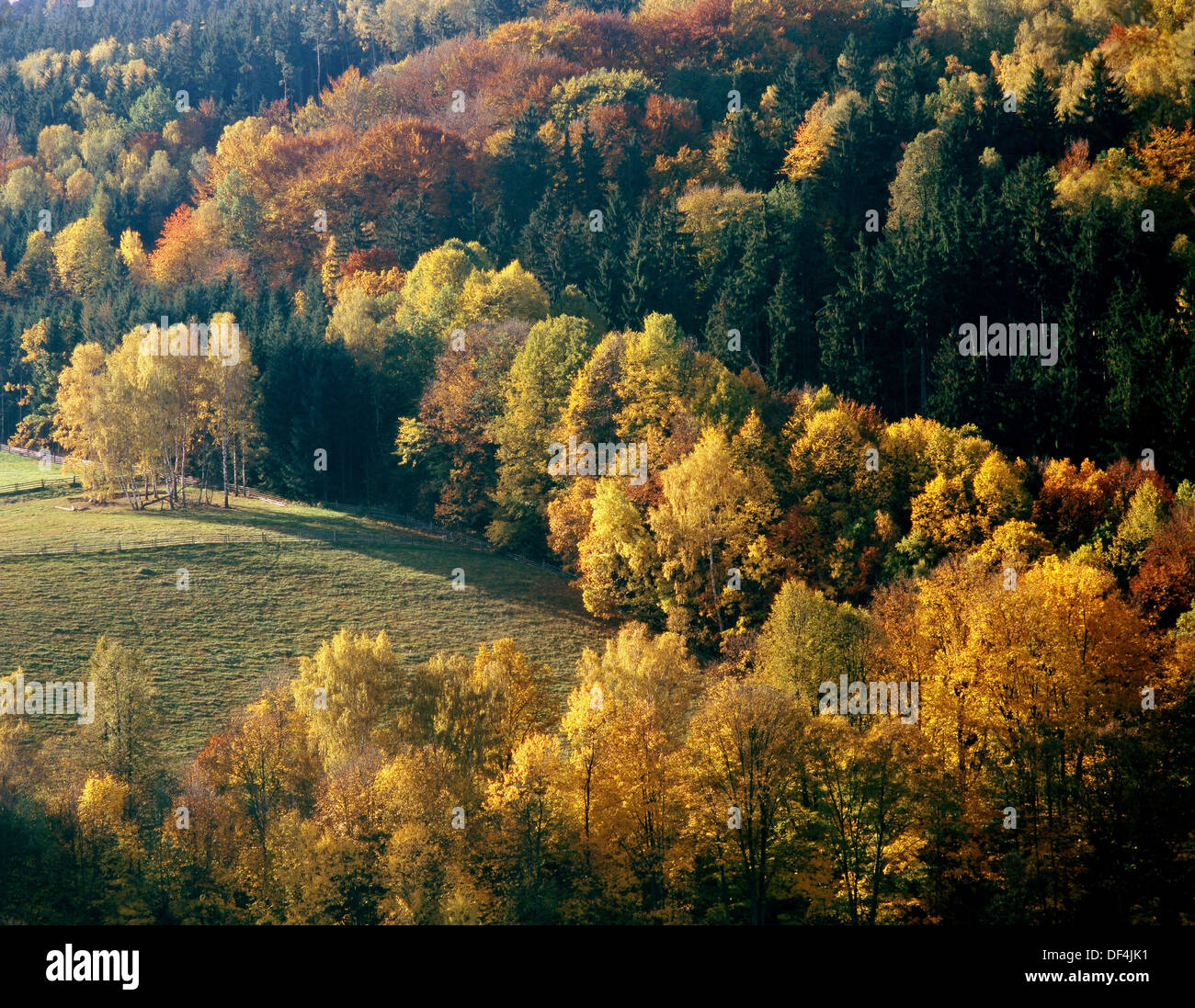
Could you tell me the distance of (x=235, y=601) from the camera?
7250 cm

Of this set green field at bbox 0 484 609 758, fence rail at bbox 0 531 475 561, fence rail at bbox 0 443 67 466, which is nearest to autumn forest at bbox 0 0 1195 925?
green field at bbox 0 484 609 758

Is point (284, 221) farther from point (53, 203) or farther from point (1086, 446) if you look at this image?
point (1086, 446)

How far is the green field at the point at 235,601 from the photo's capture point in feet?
212

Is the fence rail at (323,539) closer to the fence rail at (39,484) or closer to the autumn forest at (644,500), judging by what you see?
the fence rail at (39,484)

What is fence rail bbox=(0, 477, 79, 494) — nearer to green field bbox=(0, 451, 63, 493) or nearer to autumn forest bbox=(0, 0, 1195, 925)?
green field bbox=(0, 451, 63, 493)

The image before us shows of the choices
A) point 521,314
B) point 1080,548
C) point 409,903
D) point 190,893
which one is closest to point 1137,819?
point 1080,548

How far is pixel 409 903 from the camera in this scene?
46.2 meters

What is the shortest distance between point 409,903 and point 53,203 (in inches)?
4821

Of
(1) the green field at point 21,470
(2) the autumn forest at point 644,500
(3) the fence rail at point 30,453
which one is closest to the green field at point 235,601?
(2) the autumn forest at point 644,500

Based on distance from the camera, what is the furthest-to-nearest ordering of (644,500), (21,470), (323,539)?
(21,470)
(323,539)
(644,500)

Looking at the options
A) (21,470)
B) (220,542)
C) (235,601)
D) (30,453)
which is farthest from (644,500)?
(30,453)

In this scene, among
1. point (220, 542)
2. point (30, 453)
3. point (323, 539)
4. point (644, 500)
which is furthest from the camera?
point (30, 453)

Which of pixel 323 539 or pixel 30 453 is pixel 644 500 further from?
pixel 30 453

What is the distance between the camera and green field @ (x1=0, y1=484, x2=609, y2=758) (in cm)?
6450
